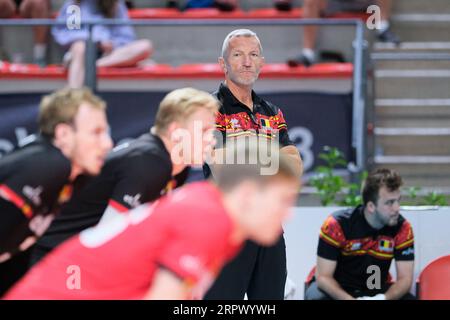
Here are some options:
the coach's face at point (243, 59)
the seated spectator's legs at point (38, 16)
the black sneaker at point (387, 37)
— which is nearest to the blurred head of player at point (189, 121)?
the coach's face at point (243, 59)

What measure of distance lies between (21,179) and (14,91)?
4.13m

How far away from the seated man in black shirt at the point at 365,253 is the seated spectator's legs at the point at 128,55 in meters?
2.53

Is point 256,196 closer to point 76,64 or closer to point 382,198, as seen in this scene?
point 382,198

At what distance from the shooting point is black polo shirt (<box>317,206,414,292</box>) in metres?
5.41

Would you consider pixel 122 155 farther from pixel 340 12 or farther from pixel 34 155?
pixel 340 12

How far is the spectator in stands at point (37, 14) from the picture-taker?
25.5 ft

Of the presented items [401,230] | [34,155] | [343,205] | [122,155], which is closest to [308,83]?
[343,205]

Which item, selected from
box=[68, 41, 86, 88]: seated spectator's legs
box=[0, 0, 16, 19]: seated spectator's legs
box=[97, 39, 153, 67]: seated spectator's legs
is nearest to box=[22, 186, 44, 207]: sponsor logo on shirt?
box=[68, 41, 86, 88]: seated spectator's legs

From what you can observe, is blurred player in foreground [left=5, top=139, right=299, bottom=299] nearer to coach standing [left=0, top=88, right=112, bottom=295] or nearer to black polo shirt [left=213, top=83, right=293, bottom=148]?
coach standing [left=0, top=88, right=112, bottom=295]

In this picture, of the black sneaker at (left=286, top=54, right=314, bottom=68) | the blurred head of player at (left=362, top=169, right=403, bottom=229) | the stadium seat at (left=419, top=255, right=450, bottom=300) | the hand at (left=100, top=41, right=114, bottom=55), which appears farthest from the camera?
the hand at (left=100, top=41, right=114, bottom=55)

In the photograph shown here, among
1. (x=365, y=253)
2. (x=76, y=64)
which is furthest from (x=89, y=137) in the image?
(x=76, y=64)

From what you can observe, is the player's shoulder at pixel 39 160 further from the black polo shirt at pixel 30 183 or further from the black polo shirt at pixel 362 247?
the black polo shirt at pixel 362 247

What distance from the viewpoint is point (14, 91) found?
281 inches

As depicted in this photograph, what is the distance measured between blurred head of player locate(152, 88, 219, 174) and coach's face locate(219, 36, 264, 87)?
89 cm
